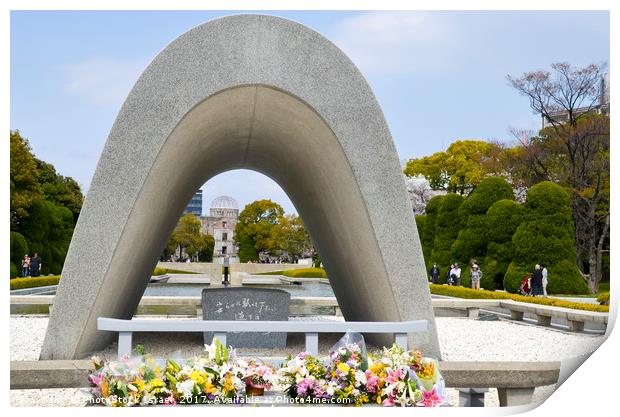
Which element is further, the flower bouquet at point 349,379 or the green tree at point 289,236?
the green tree at point 289,236

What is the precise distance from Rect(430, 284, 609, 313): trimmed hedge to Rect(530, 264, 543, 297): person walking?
108 inches

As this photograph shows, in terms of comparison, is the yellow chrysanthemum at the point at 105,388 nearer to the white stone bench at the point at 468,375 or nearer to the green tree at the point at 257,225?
the white stone bench at the point at 468,375

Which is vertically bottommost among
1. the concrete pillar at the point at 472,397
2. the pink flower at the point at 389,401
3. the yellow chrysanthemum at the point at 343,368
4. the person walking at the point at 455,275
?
the concrete pillar at the point at 472,397

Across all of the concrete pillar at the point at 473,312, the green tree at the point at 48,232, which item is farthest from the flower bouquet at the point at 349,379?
the green tree at the point at 48,232

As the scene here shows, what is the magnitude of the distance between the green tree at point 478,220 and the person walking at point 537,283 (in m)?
3.72

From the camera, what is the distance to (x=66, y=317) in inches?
260

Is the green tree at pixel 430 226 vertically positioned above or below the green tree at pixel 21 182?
below

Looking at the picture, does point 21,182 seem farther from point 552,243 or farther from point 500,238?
point 552,243

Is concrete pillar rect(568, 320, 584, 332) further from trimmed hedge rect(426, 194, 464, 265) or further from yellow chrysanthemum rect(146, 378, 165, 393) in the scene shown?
trimmed hedge rect(426, 194, 464, 265)

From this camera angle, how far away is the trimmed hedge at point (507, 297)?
14695 mm

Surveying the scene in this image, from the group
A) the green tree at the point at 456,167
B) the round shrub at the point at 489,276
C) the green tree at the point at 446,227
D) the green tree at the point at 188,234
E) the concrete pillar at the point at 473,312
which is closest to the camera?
the concrete pillar at the point at 473,312

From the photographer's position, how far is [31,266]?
1041 inches

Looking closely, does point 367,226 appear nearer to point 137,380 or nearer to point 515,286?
point 137,380
